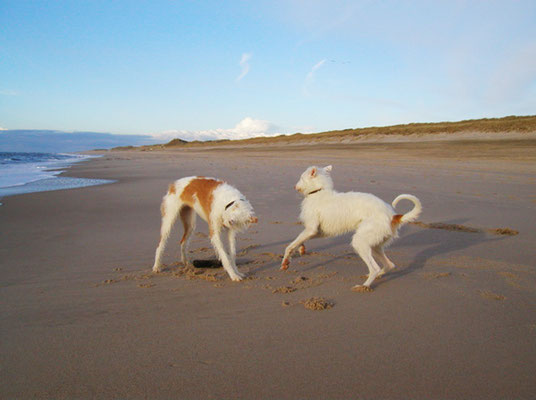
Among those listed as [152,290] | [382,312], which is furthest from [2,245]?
[382,312]

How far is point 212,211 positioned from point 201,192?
446 mm

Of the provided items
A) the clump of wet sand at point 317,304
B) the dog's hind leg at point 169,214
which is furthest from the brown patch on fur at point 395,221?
the dog's hind leg at point 169,214

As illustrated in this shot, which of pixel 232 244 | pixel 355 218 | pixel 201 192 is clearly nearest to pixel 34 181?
pixel 201 192

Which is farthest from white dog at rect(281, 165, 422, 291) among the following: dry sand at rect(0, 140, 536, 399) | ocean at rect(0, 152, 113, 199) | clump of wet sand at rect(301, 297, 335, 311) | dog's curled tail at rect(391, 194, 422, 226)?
ocean at rect(0, 152, 113, 199)

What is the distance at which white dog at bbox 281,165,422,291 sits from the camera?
4.16 metres

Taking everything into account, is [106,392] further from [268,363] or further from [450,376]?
[450,376]

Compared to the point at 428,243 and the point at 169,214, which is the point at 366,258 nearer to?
the point at 428,243

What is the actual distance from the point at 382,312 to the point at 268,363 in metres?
1.37

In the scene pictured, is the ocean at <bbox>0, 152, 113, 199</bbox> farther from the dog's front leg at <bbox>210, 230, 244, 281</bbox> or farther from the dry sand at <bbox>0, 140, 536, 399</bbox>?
the dog's front leg at <bbox>210, 230, 244, 281</bbox>

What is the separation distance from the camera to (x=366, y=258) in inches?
161

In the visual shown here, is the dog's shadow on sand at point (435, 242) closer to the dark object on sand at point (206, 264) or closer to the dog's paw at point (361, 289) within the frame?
the dog's paw at point (361, 289)

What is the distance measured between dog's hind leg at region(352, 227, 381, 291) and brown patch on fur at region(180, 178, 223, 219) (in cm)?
191

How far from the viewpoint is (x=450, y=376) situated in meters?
2.34

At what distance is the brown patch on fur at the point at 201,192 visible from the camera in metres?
4.64
